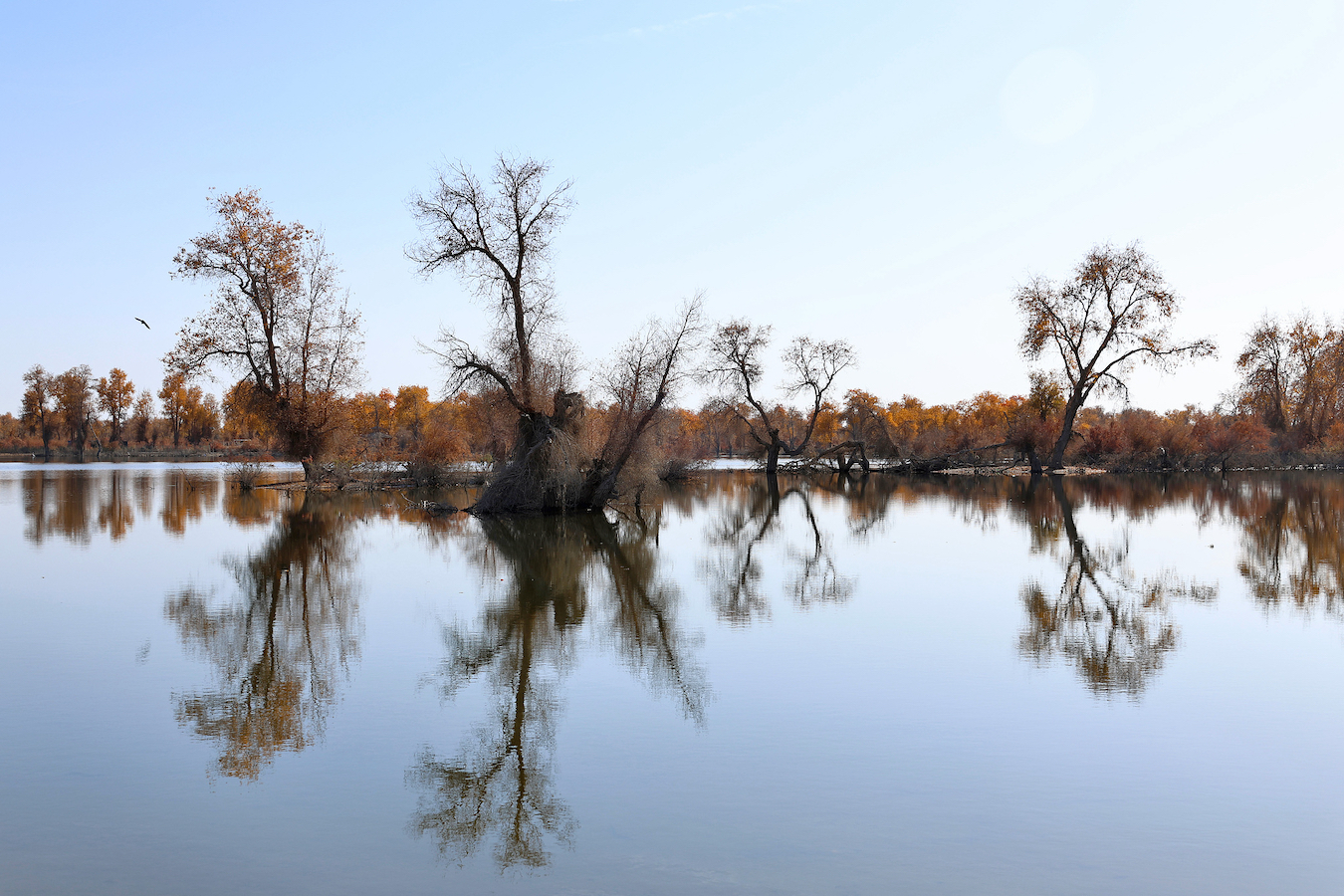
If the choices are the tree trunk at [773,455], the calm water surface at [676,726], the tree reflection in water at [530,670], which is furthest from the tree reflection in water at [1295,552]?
the tree trunk at [773,455]

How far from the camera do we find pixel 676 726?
690cm

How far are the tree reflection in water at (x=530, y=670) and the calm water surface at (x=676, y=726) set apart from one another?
35 mm

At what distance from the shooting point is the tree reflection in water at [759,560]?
12422mm

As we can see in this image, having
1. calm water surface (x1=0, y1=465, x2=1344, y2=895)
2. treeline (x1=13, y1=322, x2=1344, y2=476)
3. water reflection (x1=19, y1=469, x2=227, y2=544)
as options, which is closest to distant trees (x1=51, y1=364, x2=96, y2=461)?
Result: treeline (x1=13, y1=322, x2=1344, y2=476)

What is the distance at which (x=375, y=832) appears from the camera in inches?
200

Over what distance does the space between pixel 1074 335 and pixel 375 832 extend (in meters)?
50.1

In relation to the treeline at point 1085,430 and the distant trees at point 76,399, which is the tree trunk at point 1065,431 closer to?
the treeline at point 1085,430

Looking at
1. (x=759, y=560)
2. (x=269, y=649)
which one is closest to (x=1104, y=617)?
(x=759, y=560)

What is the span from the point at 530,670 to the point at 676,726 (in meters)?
2.19

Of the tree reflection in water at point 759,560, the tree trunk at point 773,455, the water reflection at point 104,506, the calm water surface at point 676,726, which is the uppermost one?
the tree trunk at point 773,455

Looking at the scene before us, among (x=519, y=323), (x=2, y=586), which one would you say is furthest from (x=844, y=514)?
(x=2, y=586)

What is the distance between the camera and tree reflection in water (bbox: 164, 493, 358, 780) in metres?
6.88

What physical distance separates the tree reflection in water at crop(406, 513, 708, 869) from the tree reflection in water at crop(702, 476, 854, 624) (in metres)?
0.90

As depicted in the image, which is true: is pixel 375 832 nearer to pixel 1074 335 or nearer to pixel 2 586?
pixel 2 586
